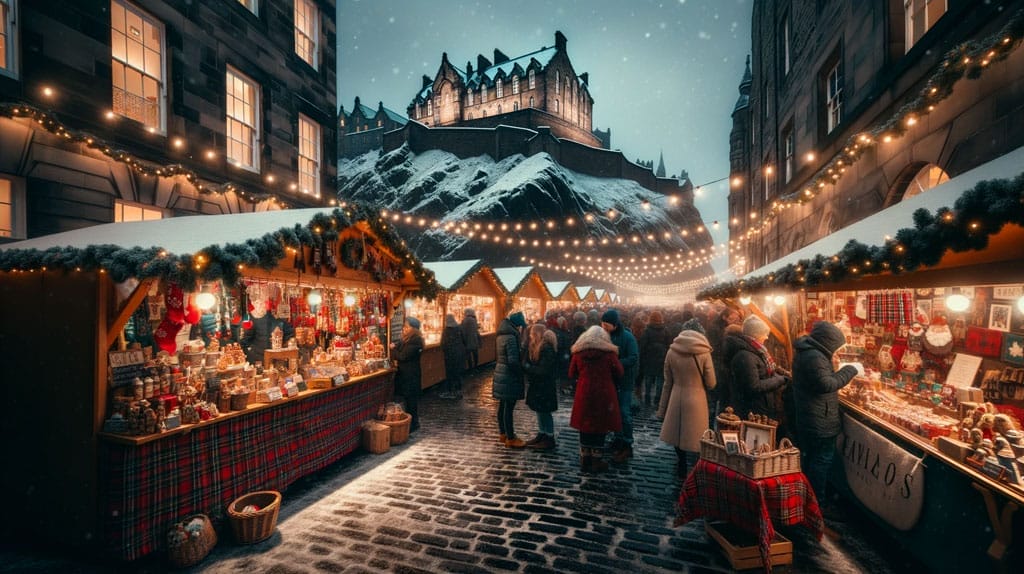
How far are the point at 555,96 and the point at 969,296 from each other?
191 feet

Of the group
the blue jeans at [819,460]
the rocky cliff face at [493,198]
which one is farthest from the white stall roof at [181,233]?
the rocky cliff face at [493,198]

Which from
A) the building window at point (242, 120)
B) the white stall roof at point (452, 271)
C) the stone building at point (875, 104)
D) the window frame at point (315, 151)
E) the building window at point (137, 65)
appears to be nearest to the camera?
the stone building at point (875, 104)

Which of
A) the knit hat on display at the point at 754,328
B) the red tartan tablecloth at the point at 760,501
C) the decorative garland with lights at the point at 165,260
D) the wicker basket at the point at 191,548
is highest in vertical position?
the decorative garland with lights at the point at 165,260

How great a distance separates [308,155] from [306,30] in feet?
11.1

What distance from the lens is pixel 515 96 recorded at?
5784 cm

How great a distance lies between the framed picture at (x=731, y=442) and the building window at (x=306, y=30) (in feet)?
43.0

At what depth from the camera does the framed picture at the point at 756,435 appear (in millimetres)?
3670

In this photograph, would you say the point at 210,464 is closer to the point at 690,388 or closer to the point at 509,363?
the point at 509,363

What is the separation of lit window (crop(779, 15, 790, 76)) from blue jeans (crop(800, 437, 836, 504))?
1256 cm

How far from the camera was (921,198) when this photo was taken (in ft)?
12.3

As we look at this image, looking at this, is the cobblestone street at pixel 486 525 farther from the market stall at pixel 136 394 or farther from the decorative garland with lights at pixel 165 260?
the decorative garland with lights at pixel 165 260

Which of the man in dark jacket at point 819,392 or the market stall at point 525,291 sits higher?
the market stall at point 525,291

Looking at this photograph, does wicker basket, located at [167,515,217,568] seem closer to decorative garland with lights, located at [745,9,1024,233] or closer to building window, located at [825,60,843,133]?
decorative garland with lights, located at [745,9,1024,233]

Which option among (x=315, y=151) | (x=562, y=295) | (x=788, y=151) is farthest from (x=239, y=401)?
(x=562, y=295)
